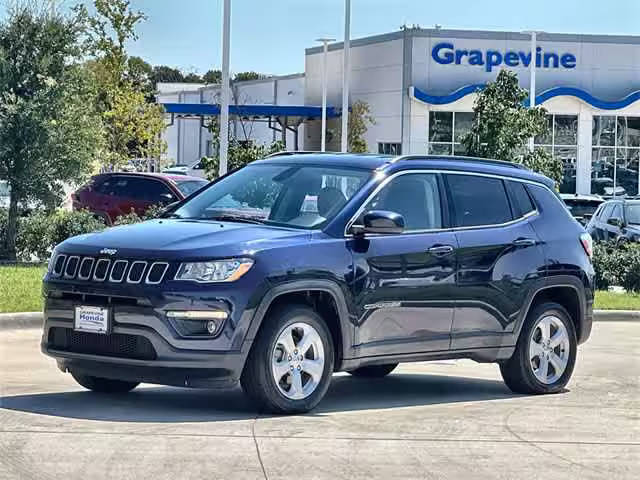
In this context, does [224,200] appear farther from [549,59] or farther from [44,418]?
[549,59]

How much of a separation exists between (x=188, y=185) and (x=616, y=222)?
9.29 m

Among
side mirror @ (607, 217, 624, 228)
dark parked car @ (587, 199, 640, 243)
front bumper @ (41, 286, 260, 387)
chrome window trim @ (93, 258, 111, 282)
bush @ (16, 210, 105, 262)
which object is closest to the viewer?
front bumper @ (41, 286, 260, 387)

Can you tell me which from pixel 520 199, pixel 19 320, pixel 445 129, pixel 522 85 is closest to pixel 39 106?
pixel 19 320

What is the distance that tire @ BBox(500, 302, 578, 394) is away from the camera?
406 inches

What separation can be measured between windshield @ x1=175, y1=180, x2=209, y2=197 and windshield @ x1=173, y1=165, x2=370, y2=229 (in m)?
17.3

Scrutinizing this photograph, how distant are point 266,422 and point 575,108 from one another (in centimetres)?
4275

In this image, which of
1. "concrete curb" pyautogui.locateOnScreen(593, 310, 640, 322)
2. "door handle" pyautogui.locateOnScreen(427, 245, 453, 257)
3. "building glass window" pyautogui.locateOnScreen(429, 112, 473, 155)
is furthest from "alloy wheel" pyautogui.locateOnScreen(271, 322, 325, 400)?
"building glass window" pyautogui.locateOnScreen(429, 112, 473, 155)

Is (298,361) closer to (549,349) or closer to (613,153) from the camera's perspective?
(549,349)

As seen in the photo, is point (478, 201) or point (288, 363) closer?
point (288, 363)

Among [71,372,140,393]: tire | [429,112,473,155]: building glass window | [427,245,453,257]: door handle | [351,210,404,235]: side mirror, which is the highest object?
[429,112,473,155]: building glass window

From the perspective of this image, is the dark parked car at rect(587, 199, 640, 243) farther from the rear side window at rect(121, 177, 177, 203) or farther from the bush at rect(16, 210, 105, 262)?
the bush at rect(16, 210, 105, 262)

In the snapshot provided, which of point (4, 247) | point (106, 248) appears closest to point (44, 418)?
point (106, 248)

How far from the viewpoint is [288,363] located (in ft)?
27.8

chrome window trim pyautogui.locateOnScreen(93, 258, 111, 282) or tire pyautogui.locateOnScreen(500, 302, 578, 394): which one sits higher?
chrome window trim pyautogui.locateOnScreen(93, 258, 111, 282)
